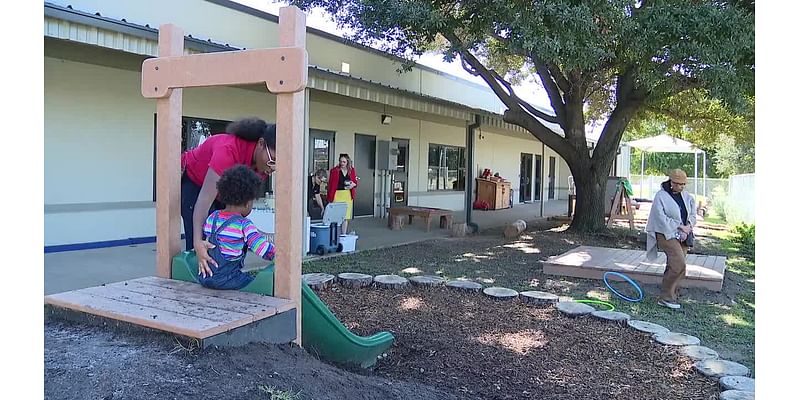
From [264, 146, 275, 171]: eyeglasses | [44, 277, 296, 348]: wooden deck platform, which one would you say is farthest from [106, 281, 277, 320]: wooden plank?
[264, 146, 275, 171]: eyeglasses

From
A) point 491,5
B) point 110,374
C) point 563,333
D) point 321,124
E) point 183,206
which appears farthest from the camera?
point 321,124

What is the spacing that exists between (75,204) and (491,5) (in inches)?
267

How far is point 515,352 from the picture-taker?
15.6 feet

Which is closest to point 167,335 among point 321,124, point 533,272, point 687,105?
point 533,272

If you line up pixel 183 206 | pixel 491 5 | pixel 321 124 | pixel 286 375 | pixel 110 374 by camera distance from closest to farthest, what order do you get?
1. pixel 110 374
2. pixel 286 375
3. pixel 183 206
4. pixel 491 5
5. pixel 321 124

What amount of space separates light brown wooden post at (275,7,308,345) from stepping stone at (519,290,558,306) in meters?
3.32

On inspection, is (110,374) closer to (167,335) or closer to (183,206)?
(167,335)

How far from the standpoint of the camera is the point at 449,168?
64.2ft

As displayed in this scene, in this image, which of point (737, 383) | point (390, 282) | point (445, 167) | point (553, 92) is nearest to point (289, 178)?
point (737, 383)

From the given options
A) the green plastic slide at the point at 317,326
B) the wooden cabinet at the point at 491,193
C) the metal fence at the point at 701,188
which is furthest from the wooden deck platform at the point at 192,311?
the metal fence at the point at 701,188

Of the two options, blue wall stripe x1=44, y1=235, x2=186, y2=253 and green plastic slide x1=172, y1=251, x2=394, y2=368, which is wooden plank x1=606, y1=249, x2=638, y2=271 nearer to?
green plastic slide x1=172, y1=251, x2=394, y2=368

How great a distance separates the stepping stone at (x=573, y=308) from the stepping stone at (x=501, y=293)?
0.54 metres

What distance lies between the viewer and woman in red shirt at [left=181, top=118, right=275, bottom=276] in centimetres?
370

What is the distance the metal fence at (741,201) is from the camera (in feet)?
54.3
